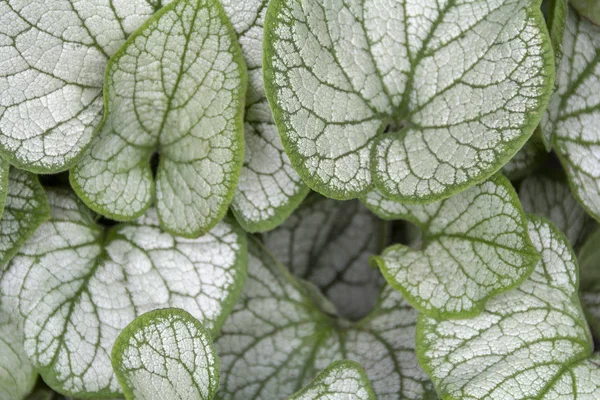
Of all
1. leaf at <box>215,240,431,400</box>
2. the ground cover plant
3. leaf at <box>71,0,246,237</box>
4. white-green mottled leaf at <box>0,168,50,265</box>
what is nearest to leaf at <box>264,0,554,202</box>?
the ground cover plant

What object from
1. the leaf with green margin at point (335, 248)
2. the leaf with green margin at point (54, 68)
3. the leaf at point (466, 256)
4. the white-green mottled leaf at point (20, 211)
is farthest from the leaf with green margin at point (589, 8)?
the white-green mottled leaf at point (20, 211)

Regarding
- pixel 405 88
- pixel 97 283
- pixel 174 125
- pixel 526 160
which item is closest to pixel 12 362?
pixel 97 283

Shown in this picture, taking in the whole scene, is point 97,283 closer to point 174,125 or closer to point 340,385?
point 174,125

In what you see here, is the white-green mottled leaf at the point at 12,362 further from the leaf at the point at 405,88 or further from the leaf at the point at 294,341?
the leaf at the point at 405,88

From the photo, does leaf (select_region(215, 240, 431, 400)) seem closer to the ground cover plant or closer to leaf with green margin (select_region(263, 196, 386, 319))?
the ground cover plant

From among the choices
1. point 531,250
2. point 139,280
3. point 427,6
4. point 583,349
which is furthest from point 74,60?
point 583,349

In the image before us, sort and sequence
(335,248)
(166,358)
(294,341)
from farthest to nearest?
(335,248)
(294,341)
(166,358)
